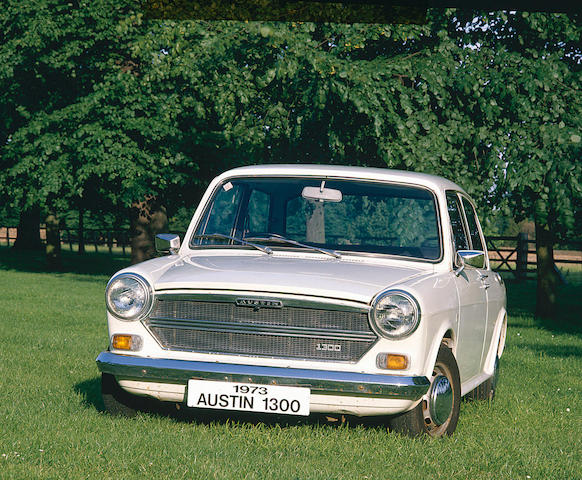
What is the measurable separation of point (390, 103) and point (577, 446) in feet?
29.7

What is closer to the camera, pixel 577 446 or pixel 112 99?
pixel 577 446

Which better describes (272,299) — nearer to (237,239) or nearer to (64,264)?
(237,239)

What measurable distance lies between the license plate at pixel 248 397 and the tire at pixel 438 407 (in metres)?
0.71

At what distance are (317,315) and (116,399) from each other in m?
1.57

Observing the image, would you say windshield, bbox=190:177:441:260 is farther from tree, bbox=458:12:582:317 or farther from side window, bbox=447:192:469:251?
tree, bbox=458:12:582:317

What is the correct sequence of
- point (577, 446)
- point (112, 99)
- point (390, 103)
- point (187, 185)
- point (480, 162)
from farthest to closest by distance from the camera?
point (187, 185)
point (112, 99)
point (480, 162)
point (390, 103)
point (577, 446)

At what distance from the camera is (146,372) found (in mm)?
5641

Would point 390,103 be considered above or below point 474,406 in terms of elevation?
above

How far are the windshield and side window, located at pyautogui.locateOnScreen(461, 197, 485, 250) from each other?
0.99 metres

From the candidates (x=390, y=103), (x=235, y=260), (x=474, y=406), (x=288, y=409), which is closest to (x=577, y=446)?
(x=474, y=406)

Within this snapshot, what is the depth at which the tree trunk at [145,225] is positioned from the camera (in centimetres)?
2436

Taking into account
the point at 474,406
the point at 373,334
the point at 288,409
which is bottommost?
the point at 474,406

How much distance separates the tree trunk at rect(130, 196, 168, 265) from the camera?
24359 millimetres

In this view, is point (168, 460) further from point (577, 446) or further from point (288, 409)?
point (577, 446)
